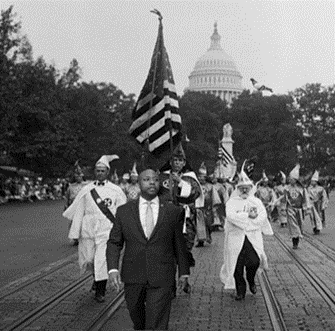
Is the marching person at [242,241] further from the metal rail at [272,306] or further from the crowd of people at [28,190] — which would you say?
the crowd of people at [28,190]

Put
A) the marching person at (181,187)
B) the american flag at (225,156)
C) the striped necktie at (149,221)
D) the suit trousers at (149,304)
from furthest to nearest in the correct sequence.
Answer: the american flag at (225,156), the marching person at (181,187), the striped necktie at (149,221), the suit trousers at (149,304)

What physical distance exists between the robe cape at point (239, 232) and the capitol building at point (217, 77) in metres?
154

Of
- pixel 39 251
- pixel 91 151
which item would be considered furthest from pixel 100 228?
pixel 91 151

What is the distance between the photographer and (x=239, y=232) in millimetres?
11656

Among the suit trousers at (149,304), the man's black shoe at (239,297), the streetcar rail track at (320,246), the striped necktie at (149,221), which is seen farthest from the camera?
the streetcar rail track at (320,246)

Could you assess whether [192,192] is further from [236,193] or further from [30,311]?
[30,311]

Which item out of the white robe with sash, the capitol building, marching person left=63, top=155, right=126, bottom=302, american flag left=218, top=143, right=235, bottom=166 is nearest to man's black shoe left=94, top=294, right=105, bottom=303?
marching person left=63, top=155, right=126, bottom=302

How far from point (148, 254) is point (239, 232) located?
4.68 metres

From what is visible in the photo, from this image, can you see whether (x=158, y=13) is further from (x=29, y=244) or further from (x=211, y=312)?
(x=29, y=244)

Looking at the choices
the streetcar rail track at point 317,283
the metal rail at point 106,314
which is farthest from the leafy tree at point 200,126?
the metal rail at point 106,314

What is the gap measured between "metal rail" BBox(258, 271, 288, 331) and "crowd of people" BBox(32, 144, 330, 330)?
1.00ft

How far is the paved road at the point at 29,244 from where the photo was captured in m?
15.9

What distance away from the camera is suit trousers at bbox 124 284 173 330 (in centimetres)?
704

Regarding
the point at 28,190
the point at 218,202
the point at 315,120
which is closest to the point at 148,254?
the point at 218,202
